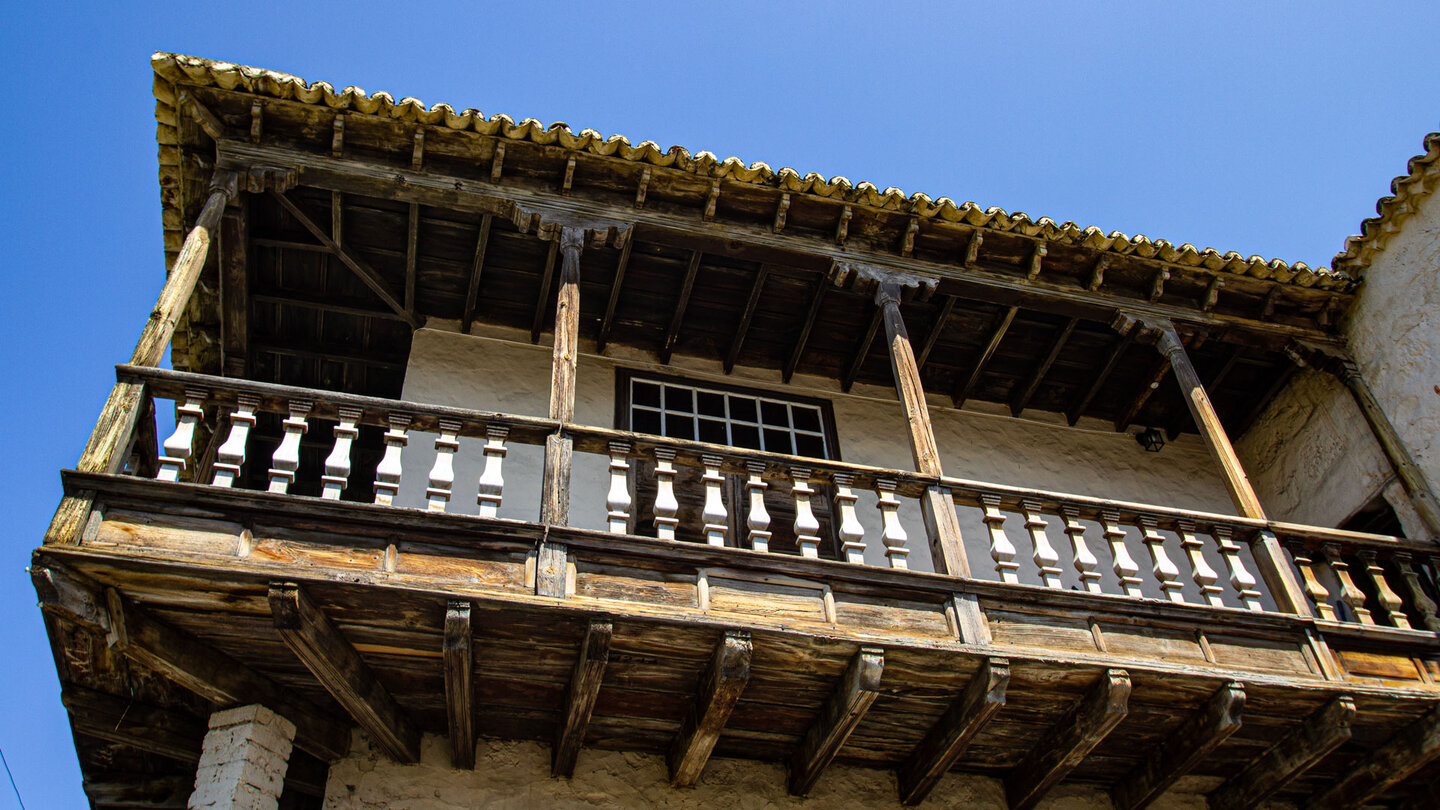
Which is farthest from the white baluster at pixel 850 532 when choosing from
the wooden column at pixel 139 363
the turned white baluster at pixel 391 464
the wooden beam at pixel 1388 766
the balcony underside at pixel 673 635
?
the wooden column at pixel 139 363

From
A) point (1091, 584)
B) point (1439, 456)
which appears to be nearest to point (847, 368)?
point (1091, 584)

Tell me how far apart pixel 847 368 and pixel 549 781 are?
176 inches

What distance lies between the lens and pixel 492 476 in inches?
233

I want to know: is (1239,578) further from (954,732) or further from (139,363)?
(139,363)

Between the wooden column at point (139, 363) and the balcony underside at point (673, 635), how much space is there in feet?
0.32

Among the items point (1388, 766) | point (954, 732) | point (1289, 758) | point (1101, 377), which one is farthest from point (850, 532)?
point (1101, 377)

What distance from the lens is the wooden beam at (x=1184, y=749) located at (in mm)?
6031

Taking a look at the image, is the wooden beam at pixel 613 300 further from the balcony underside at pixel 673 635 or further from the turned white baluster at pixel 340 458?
the balcony underside at pixel 673 635

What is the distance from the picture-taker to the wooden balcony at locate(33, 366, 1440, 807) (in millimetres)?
5320

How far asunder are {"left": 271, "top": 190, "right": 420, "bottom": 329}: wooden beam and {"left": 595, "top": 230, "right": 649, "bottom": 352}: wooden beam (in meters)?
1.42

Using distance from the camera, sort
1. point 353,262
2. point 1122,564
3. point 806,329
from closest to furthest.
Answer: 1. point 1122,564
2. point 353,262
3. point 806,329

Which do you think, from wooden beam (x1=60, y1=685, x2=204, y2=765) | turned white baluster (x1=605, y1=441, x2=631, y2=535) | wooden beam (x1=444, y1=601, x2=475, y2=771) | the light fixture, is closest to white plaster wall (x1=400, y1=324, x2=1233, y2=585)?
the light fixture

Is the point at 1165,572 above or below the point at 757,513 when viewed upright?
below

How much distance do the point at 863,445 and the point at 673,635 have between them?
3.86 meters
